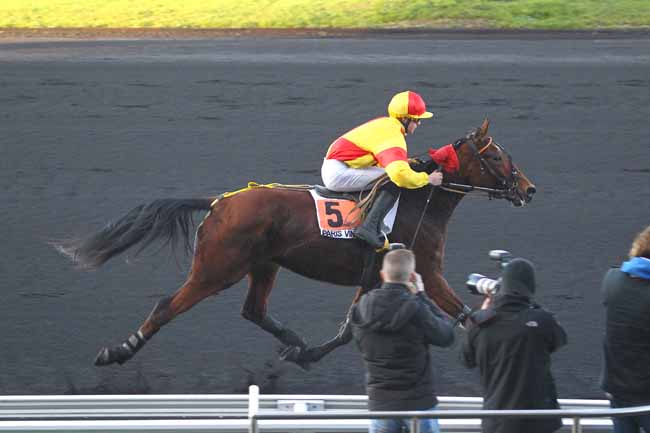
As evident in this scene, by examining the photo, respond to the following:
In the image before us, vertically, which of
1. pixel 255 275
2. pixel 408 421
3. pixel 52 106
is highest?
pixel 408 421

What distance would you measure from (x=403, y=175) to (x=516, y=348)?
2.21m

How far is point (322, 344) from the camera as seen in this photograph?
23.9 ft

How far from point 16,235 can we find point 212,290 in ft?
11.2

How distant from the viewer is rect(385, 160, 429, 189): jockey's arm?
6570 mm

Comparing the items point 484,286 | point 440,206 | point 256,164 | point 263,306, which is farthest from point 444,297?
point 256,164

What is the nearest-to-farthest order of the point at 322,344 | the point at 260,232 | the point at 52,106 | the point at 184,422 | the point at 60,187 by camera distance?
the point at 184,422, the point at 260,232, the point at 322,344, the point at 60,187, the point at 52,106

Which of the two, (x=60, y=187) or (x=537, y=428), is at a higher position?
(x=537, y=428)

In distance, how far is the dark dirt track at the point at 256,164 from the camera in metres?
7.19

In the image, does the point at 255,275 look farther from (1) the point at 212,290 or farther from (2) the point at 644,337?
(2) the point at 644,337

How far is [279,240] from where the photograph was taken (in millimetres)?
6781

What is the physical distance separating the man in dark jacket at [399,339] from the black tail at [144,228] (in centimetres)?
257

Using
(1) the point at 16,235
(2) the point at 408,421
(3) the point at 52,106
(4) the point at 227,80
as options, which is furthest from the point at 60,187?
(2) the point at 408,421

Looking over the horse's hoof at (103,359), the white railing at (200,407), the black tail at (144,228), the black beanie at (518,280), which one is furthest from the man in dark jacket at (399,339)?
the black tail at (144,228)

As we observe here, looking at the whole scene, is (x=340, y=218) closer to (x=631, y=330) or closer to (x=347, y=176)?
(x=347, y=176)
